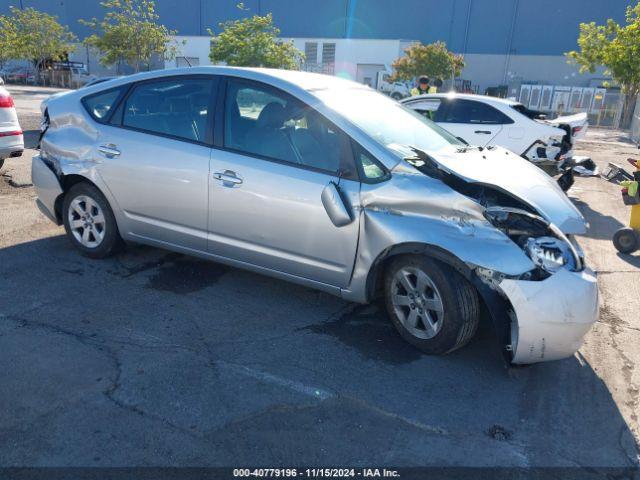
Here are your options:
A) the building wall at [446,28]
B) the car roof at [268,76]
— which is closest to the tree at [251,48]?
the building wall at [446,28]

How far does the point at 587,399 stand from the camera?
10.5 ft

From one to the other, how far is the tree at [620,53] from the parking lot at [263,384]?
25.9 meters

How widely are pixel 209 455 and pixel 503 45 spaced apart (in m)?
46.8

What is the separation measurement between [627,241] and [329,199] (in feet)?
14.0

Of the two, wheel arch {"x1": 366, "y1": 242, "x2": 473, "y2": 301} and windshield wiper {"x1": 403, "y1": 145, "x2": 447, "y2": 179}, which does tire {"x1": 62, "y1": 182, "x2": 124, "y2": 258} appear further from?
windshield wiper {"x1": 403, "y1": 145, "x2": 447, "y2": 179}

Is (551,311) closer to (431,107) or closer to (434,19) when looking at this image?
(431,107)

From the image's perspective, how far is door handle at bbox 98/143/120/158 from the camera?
4.49 meters

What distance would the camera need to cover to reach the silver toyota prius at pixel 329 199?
3184 millimetres

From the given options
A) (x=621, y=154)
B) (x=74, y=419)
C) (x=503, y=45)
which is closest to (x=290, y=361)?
(x=74, y=419)

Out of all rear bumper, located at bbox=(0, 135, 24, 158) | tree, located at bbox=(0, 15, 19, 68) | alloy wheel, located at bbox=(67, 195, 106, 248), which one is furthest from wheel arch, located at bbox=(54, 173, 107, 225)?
tree, located at bbox=(0, 15, 19, 68)

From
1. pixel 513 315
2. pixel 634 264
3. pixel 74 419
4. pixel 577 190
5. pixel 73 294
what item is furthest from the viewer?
pixel 577 190

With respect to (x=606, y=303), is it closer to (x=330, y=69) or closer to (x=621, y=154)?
(x=621, y=154)

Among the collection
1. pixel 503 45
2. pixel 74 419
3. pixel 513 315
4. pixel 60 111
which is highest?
pixel 503 45

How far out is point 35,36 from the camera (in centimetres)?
4425
